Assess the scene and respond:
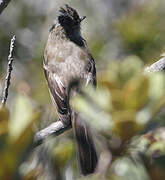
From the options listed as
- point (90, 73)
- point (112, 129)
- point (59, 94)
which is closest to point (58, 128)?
point (59, 94)

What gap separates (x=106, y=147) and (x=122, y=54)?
5379mm

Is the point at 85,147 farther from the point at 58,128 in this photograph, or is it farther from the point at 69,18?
the point at 69,18

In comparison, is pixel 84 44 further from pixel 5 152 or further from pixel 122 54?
pixel 5 152

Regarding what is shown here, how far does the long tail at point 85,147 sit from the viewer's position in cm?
289

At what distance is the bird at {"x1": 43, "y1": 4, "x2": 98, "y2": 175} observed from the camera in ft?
15.1

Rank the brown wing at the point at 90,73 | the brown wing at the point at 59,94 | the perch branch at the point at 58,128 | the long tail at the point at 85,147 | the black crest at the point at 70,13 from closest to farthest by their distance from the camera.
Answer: the perch branch at the point at 58,128 → the long tail at the point at 85,147 → the brown wing at the point at 59,94 → the brown wing at the point at 90,73 → the black crest at the point at 70,13

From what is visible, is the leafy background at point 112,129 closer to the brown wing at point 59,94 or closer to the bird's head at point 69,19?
the brown wing at point 59,94

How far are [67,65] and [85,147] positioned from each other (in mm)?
2152

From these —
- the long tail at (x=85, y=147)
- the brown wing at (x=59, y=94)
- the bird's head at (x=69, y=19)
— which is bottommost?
the long tail at (x=85, y=147)

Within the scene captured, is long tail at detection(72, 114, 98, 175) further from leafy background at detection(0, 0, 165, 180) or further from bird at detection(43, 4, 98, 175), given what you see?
leafy background at detection(0, 0, 165, 180)

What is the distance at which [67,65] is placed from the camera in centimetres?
561

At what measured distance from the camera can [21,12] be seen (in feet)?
26.5

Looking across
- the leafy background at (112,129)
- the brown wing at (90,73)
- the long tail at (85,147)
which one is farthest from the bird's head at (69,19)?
the leafy background at (112,129)

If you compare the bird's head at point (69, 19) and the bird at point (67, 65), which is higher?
the bird's head at point (69, 19)
